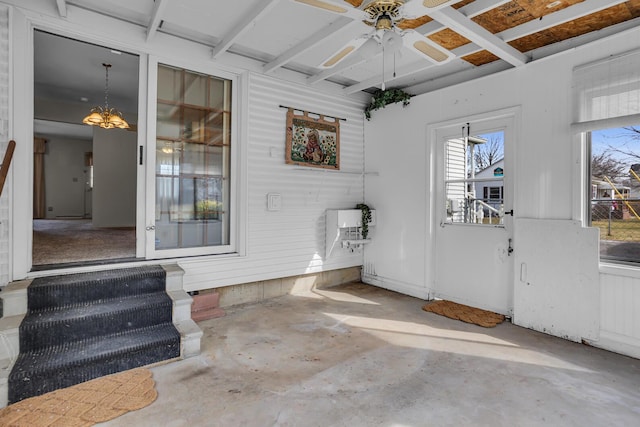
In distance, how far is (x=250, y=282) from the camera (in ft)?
14.1

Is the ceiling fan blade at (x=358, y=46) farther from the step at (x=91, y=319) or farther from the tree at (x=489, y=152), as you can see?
the step at (x=91, y=319)

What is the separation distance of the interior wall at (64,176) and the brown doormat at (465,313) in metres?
11.3

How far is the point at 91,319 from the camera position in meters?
2.68

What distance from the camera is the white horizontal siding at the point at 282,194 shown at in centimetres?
419

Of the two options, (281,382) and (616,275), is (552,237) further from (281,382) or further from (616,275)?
(281,382)

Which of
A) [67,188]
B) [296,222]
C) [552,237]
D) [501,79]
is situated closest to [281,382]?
[296,222]

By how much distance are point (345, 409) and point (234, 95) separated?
11.9ft

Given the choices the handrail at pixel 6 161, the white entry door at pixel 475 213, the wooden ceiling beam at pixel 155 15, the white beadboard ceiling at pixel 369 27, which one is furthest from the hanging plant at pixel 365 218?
the handrail at pixel 6 161

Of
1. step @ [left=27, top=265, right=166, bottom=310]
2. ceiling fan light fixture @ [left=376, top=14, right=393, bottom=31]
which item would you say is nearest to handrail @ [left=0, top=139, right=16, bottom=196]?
step @ [left=27, top=265, right=166, bottom=310]

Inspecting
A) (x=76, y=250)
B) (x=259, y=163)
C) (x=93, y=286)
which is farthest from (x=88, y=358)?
(x=259, y=163)

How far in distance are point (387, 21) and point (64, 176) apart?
463 inches

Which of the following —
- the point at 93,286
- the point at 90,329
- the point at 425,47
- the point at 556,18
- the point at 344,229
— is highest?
the point at 556,18

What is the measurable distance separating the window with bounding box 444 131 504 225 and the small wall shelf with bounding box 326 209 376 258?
49.9 inches

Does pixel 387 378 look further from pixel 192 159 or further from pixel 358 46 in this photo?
pixel 192 159
